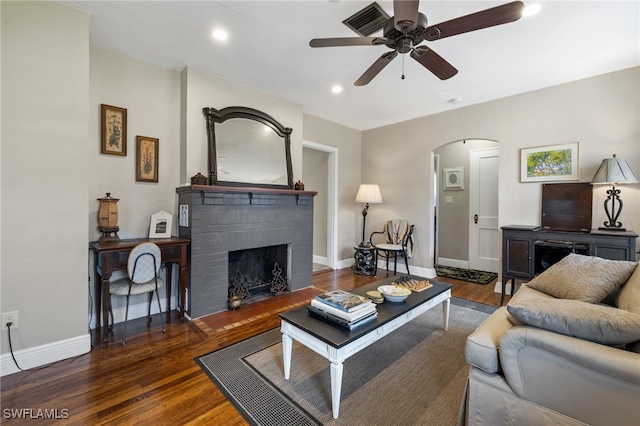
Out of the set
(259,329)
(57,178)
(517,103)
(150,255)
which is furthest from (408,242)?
(57,178)

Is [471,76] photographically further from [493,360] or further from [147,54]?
[147,54]

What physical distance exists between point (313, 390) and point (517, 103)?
13.9 feet

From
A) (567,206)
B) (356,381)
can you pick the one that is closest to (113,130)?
(356,381)

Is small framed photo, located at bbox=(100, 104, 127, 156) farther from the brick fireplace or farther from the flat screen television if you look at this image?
the flat screen television

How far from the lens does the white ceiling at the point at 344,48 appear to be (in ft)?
6.97

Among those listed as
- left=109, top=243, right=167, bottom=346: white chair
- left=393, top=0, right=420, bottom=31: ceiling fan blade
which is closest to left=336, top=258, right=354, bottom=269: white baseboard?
left=109, top=243, right=167, bottom=346: white chair

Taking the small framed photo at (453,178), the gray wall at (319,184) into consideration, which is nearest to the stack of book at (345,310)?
the gray wall at (319,184)

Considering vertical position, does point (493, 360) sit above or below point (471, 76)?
below

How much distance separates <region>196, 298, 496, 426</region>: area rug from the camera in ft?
5.28

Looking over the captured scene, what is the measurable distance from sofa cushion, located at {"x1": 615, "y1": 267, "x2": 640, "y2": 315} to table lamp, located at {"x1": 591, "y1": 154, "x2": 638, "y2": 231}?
1628 millimetres

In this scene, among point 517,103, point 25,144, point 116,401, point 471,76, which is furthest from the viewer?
point 517,103

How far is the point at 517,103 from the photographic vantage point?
146 inches

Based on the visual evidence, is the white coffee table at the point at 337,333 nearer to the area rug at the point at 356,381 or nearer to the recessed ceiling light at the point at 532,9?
the area rug at the point at 356,381

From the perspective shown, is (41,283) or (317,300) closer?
(317,300)
